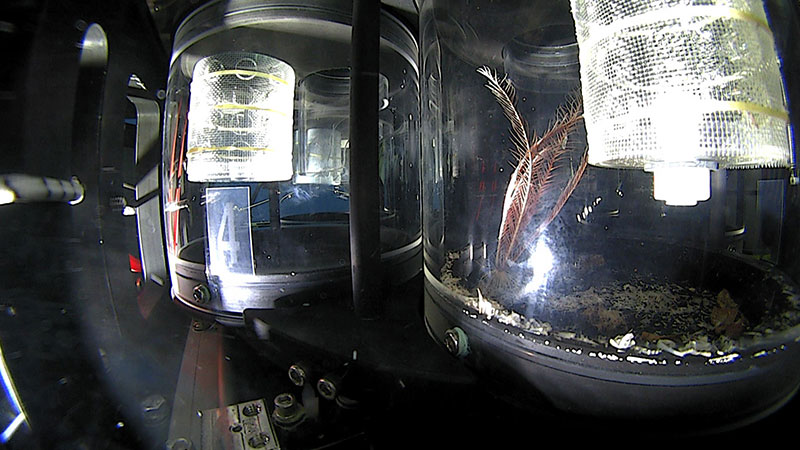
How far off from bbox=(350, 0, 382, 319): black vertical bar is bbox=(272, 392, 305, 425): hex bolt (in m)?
0.15

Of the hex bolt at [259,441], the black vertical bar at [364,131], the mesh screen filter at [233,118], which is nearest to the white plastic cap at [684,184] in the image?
the black vertical bar at [364,131]

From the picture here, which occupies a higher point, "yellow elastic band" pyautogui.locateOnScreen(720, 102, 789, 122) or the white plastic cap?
"yellow elastic band" pyautogui.locateOnScreen(720, 102, 789, 122)

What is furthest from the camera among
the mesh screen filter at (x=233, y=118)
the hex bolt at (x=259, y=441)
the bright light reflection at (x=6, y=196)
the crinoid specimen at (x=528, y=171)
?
the mesh screen filter at (x=233, y=118)

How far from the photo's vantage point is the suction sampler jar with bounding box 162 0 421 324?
53cm

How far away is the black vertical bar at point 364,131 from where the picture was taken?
1.37 feet

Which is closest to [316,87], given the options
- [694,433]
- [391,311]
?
[391,311]

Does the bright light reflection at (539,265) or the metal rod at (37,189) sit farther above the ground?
the metal rod at (37,189)

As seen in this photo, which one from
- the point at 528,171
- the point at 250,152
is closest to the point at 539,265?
the point at 528,171

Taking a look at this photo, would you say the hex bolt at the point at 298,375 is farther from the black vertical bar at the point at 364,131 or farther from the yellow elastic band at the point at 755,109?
the yellow elastic band at the point at 755,109

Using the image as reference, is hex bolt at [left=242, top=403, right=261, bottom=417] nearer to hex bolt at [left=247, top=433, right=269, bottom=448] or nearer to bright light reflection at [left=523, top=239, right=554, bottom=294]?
hex bolt at [left=247, top=433, right=269, bottom=448]

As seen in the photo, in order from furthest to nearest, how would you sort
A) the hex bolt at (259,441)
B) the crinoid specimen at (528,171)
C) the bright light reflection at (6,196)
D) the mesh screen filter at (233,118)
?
the mesh screen filter at (233,118) → the crinoid specimen at (528,171) → the hex bolt at (259,441) → the bright light reflection at (6,196)

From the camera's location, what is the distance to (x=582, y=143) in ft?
1.43

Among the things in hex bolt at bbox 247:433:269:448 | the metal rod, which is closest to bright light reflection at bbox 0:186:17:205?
the metal rod

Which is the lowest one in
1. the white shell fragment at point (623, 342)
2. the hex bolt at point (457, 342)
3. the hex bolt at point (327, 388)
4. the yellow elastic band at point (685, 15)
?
the hex bolt at point (327, 388)
